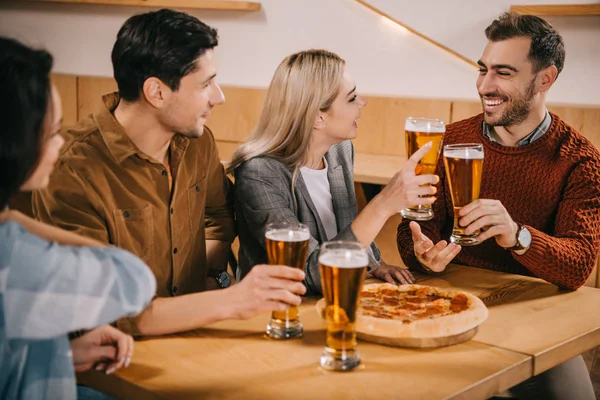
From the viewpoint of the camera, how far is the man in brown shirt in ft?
5.90

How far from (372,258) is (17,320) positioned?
1.26m

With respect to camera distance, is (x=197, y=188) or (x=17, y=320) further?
(x=197, y=188)

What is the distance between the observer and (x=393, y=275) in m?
2.05

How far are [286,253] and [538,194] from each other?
3.67 feet

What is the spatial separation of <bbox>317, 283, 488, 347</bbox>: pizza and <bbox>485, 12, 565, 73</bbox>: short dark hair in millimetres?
1038

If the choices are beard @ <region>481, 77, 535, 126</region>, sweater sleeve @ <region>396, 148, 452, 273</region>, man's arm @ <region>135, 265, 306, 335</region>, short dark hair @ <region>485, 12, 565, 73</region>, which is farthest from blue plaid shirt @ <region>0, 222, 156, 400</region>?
short dark hair @ <region>485, 12, 565, 73</region>

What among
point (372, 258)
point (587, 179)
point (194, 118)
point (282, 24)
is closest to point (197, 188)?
point (194, 118)

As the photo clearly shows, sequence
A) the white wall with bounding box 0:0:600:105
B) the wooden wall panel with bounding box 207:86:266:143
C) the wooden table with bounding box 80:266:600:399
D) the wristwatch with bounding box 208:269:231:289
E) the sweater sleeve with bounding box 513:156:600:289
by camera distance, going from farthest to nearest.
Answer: the wooden wall panel with bounding box 207:86:266:143 < the white wall with bounding box 0:0:600:105 < the wristwatch with bounding box 208:269:231:289 < the sweater sleeve with bounding box 513:156:600:289 < the wooden table with bounding box 80:266:600:399

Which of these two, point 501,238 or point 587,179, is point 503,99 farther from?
point 501,238

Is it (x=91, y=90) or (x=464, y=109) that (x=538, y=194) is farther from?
(x=91, y=90)

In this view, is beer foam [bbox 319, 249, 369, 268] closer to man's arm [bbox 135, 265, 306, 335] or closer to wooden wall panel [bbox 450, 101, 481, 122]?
man's arm [bbox 135, 265, 306, 335]

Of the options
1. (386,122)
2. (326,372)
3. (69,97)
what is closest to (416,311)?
(326,372)

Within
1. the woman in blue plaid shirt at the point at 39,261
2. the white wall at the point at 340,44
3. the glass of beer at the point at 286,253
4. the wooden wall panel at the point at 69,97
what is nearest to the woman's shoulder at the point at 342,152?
the glass of beer at the point at 286,253

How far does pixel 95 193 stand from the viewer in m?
1.80
